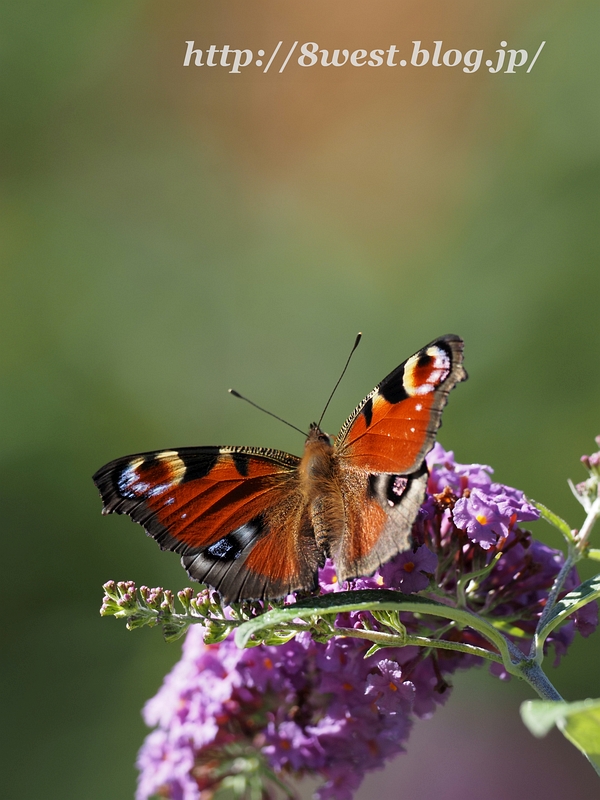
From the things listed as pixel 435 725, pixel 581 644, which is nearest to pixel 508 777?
pixel 435 725

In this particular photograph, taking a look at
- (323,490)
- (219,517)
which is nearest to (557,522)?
(323,490)

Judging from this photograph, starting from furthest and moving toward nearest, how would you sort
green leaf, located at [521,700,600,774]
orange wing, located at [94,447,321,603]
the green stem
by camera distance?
1. orange wing, located at [94,447,321,603]
2. the green stem
3. green leaf, located at [521,700,600,774]

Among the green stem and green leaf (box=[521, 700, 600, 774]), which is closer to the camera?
green leaf (box=[521, 700, 600, 774])

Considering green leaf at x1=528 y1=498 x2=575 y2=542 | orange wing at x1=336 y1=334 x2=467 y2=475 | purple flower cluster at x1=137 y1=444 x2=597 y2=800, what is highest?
orange wing at x1=336 y1=334 x2=467 y2=475

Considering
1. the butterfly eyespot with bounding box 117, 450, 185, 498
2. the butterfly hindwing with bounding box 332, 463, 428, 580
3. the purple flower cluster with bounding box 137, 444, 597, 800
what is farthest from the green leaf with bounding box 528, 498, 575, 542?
the butterfly eyespot with bounding box 117, 450, 185, 498

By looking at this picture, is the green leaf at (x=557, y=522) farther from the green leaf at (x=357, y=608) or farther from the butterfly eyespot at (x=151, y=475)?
the butterfly eyespot at (x=151, y=475)

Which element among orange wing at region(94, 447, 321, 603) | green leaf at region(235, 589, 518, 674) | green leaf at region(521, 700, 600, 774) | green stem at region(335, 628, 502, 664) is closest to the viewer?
green leaf at region(521, 700, 600, 774)

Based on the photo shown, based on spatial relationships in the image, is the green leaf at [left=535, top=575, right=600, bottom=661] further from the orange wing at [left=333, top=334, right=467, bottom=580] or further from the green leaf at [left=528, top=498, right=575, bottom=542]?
the orange wing at [left=333, top=334, right=467, bottom=580]

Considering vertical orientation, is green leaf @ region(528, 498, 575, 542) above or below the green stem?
above
